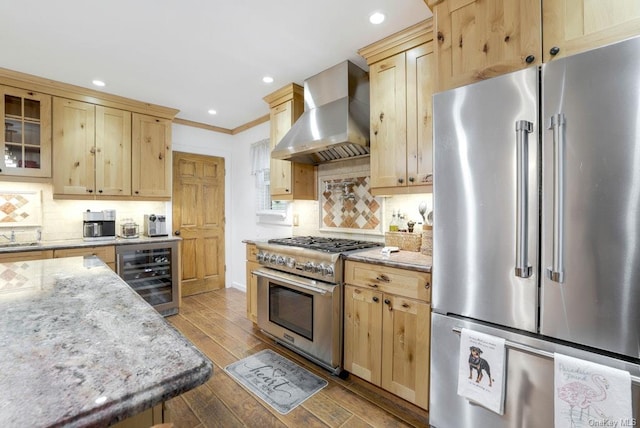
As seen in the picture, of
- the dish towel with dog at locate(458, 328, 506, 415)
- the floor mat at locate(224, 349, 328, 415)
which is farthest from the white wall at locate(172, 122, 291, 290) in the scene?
the dish towel with dog at locate(458, 328, 506, 415)

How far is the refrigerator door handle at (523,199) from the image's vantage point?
4.34 feet

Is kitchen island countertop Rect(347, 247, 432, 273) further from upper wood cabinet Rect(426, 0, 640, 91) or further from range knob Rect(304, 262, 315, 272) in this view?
upper wood cabinet Rect(426, 0, 640, 91)

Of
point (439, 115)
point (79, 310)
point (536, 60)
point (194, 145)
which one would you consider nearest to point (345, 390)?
point (79, 310)

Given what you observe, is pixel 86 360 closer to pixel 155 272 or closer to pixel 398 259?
pixel 398 259

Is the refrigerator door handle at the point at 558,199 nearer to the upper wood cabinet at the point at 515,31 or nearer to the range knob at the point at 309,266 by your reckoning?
the upper wood cabinet at the point at 515,31

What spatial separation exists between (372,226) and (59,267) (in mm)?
2373

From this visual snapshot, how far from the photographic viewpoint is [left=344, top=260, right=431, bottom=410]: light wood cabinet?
181 cm

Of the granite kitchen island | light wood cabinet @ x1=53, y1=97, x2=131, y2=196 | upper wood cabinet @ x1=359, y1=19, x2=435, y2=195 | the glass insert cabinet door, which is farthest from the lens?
light wood cabinet @ x1=53, y1=97, x2=131, y2=196

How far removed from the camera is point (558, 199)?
124cm

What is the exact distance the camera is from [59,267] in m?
1.79

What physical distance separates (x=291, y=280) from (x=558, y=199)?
1924 mm

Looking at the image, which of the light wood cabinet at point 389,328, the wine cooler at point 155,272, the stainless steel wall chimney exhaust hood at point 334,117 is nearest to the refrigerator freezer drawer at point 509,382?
the light wood cabinet at point 389,328

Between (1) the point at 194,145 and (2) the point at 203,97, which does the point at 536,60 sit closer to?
(2) the point at 203,97

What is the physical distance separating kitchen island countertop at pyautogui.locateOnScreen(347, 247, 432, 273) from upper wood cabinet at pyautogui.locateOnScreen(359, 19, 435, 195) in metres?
0.49
